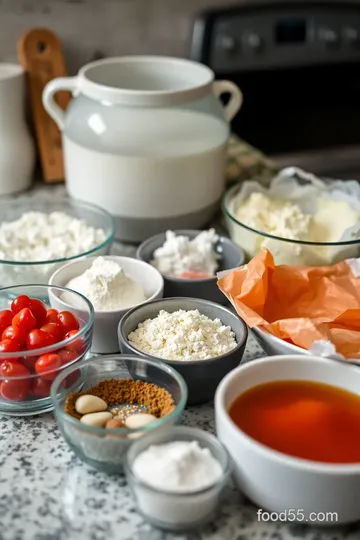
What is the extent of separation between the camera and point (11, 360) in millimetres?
854

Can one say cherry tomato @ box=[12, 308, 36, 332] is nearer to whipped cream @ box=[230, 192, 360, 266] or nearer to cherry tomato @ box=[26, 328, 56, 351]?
cherry tomato @ box=[26, 328, 56, 351]

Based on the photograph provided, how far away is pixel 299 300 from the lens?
104cm

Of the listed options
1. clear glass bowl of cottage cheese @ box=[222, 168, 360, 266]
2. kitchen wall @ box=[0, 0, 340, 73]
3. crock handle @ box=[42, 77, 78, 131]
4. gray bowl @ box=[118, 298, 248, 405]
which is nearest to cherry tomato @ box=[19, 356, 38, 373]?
gray bowl @ box=[118, 298, 248, 405]

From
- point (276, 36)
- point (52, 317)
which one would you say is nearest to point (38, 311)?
point (52, 317)

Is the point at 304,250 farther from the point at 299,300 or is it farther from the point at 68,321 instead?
the point at 68,321

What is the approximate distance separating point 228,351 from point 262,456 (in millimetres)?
197

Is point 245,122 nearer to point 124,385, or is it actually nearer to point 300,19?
point 300,19

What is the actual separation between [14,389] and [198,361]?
216 mm

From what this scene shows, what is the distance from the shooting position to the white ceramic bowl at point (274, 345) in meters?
0.89

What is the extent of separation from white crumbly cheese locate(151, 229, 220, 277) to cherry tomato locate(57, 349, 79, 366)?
269 mm

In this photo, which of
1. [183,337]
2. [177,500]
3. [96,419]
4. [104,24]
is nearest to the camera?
[177,500]

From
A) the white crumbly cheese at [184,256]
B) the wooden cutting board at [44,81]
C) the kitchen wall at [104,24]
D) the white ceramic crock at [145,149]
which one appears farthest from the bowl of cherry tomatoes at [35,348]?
the kitchen wall at [104,24]

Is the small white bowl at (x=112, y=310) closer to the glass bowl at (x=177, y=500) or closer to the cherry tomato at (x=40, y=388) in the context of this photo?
the cherry tomato at (x=40, y=388)

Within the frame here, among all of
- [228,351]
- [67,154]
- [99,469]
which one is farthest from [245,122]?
[99,469]
